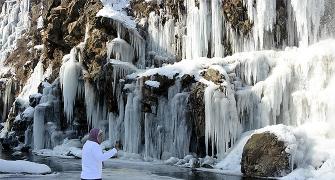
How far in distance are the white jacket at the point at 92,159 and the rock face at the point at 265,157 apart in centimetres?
1566

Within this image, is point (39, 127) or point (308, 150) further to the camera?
point (39, 127)

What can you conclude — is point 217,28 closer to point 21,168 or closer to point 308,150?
point 308,150

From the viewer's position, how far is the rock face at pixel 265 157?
22.3m

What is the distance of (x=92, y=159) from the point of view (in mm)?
8031

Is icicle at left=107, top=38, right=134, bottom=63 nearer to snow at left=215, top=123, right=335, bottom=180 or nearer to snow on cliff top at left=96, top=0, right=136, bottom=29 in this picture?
snow on cliff top at left=96, top=0, right=136, bottom=29

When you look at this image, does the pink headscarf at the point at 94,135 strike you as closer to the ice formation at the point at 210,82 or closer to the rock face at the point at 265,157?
the ice formation at the point at 210,82

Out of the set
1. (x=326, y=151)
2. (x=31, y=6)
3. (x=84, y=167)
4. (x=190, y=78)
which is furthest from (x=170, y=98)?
(x=31, y=6)

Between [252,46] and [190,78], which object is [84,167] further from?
[252,46]

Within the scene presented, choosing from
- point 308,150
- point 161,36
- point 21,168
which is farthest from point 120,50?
point 308,150

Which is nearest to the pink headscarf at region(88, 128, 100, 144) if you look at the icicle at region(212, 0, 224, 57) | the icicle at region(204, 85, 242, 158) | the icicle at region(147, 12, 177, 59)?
the icicle at region(204, 85, 242, 158)

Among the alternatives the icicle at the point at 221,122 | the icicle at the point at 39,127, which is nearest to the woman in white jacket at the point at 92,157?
the icicle at the point at 221,122

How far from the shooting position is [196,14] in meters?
35.6

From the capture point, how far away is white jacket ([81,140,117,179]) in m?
7.97

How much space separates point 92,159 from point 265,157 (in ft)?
52.6
